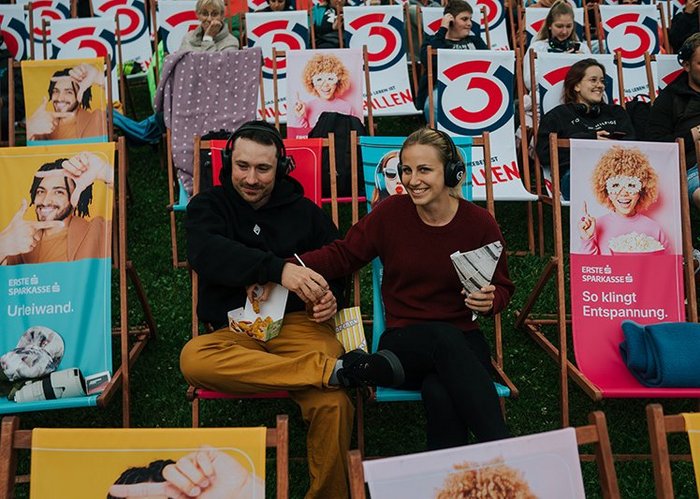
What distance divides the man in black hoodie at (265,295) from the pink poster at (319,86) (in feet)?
6.46

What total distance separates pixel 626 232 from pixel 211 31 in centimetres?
342

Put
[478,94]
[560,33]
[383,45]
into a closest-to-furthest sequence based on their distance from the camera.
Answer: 1. [478,94]
2. [560,33]
3. [383,45]

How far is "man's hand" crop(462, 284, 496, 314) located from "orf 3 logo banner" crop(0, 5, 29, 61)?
16.9 ft

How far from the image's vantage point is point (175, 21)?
6.71 meters

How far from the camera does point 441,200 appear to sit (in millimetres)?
3123

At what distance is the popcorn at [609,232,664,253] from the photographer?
3.63m

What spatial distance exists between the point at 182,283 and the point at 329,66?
1736 mm

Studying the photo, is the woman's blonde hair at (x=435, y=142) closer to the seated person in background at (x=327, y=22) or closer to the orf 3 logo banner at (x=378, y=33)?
the orf 3 logo banner at (x=378, y=33)

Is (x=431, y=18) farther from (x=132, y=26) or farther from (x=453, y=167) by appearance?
(x=453, y=167)

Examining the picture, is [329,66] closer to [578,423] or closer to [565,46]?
[565,46]

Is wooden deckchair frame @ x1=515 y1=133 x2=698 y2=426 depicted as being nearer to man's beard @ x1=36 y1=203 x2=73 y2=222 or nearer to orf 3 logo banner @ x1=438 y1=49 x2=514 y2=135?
orf 3 logo banner @ x1=438 y1=49 x2=514 y2=135

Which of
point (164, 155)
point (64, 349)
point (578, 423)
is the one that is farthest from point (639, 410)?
point (164, 155)

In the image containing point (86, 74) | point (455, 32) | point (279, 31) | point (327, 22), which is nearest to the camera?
point (86, 74)

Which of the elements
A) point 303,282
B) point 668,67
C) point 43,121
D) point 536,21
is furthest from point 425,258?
point 536,21
